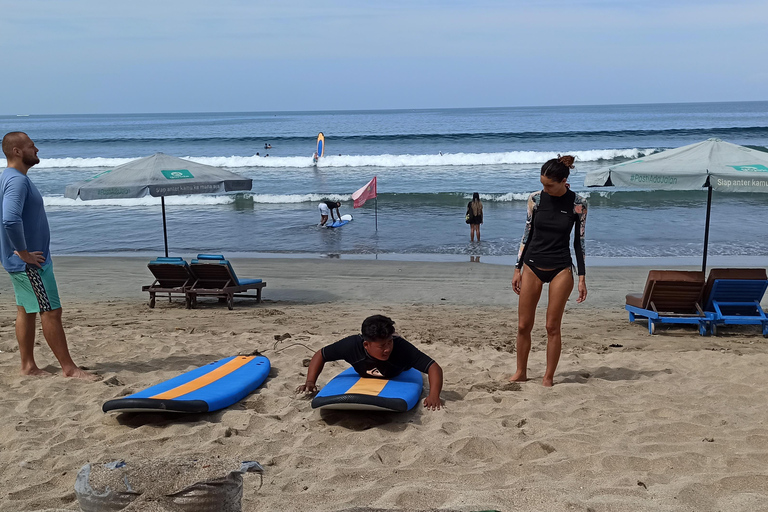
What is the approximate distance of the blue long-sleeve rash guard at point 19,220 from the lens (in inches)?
180

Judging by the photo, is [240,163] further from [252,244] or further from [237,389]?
[237,389]

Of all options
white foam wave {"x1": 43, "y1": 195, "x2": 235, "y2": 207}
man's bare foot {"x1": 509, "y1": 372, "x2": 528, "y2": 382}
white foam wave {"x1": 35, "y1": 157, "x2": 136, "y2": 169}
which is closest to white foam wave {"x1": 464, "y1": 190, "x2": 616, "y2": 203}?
white foam wave {"x1": 43, "y1": 195, "x2": 235, "y2": 207}

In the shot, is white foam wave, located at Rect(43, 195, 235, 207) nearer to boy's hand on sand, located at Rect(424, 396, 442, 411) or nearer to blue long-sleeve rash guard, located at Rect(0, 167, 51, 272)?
blue long-sleeve rash guard, located at Rect(0, 167, 51, 272)

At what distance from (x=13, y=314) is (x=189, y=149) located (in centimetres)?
4414

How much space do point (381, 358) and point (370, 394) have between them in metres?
0.37

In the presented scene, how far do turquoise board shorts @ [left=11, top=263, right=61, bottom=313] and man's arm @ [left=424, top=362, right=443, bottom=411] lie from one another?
9.05 feet

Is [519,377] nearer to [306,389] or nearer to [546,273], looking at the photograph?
[546,273]

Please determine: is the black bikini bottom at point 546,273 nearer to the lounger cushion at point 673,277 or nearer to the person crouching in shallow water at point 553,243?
the person crouching in shallow water at point 553,243

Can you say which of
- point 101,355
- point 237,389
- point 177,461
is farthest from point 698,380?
point 101,355

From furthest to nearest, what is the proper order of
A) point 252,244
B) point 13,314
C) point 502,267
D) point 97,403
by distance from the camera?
point 252,244
point 502,267
point 13,314
point 97,403

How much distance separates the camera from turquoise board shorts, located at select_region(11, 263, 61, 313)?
15.7 feet

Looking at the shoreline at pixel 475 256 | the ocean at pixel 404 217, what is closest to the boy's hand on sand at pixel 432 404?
the shoreline at pixel 475 256

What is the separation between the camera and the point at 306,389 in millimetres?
4797

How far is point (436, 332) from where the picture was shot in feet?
24.1
